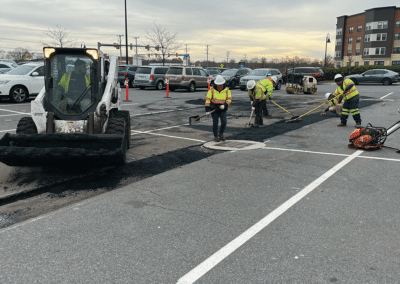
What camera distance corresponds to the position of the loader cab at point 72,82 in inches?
261

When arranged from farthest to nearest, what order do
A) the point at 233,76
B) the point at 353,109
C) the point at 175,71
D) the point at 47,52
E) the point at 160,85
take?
1. the point at 233,76
2. the point at 160,85
3. the point at 175,71
4. the point at 353,109
5. the point at 47,52

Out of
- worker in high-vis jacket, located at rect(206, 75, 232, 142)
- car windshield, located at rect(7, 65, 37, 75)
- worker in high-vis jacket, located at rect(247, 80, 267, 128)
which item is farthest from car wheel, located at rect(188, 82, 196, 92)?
worker in high-vis jacket, located at rect(206, 75, 232, 142)

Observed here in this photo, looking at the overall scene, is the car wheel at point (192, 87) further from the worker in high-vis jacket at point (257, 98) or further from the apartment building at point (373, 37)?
the apartment building at point (373, 37)

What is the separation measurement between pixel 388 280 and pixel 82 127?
5275 mm

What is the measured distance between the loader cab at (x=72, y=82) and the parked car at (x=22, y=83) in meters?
10.3

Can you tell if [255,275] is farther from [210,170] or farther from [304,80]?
[304,80]

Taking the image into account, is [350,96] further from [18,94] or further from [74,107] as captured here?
[18,94]

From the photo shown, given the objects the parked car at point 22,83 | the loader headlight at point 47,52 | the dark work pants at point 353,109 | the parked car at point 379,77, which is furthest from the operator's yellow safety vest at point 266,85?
the parked car at point 379,77

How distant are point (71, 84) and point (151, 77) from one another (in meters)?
19.4

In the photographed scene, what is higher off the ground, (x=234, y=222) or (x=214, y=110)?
(x=214, y=110)

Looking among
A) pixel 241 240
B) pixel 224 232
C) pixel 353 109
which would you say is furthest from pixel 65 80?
pixel 353 109

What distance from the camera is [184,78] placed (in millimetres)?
25250

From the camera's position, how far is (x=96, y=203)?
4984 mm

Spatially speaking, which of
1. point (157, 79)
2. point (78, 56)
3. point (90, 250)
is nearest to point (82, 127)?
point (78, 56)
